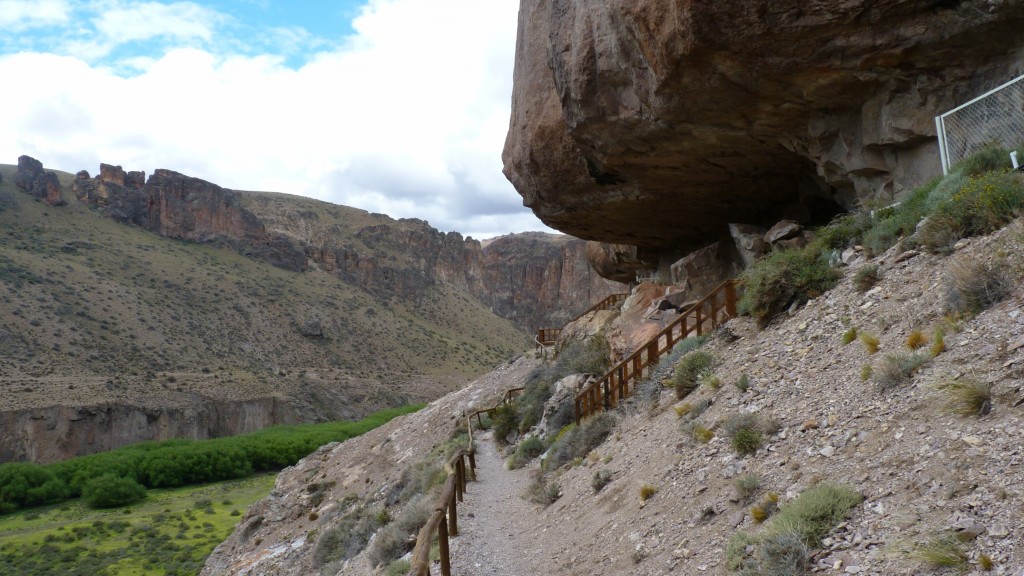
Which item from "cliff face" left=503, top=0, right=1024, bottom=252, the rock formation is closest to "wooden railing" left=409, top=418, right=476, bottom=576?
"cliff face" left=503, top=0, right=1024, bottom=252

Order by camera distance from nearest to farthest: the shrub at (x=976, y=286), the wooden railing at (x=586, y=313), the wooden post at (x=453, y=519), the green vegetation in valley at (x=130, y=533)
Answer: the shrub at (x=976, y=286), the wooden post at (x=453, y=519), the wooden railing at (x=586, y=313), the green vegetation in valley at (x=130, y=533)

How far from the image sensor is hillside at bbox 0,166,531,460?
2208 inches

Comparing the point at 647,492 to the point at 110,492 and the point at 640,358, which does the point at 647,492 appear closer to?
the point at 640,358

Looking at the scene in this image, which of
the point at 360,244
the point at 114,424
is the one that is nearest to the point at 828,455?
the point at 114,424

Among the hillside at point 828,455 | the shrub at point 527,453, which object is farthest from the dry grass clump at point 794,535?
the shrub at point 527,453

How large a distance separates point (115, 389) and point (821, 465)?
63675mm

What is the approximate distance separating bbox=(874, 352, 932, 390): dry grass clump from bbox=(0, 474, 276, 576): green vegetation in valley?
32.9m

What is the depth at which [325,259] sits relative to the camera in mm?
105562

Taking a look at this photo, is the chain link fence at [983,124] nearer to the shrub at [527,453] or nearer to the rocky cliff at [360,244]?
the shrub at [527,453]

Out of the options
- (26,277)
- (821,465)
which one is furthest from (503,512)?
(26,277)

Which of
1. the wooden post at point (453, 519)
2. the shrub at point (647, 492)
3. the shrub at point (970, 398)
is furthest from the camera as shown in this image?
the wooden post at point (453, 519)

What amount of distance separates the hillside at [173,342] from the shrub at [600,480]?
56.8m

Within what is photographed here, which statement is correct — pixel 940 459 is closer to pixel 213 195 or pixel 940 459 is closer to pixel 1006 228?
pixel 1006 228

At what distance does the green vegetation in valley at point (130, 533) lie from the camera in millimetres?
34219
